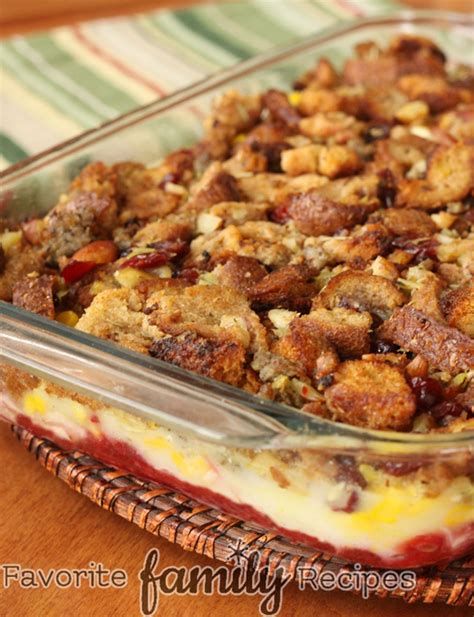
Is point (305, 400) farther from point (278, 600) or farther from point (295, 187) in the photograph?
point (295, 187)

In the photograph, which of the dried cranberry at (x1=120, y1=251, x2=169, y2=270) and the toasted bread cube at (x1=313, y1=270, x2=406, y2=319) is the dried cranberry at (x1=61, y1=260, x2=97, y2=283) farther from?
the toasted bread cube at (x1=313, y1=270, x2=406, y2=319)

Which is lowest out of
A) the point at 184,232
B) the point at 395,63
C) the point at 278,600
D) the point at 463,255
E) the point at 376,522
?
the point at 278,600

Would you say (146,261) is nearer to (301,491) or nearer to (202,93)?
(301,491)

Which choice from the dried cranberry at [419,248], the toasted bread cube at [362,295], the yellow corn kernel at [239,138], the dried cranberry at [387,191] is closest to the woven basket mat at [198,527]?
the toasted bread cube at [362,295]

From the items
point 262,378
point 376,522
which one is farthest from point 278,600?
point 262,378

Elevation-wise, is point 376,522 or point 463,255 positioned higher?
point 463,255

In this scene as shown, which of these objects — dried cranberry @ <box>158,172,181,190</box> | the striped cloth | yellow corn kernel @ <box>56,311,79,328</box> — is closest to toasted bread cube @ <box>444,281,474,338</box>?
yellow corn kernel @ <box>56,311,79,328</box>

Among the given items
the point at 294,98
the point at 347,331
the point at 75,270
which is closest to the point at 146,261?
the point at 75,270
